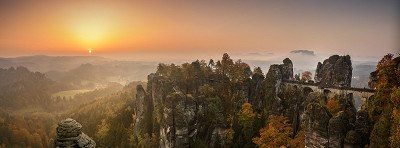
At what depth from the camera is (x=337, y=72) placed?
77.6 metres

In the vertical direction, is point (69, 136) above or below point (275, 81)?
above

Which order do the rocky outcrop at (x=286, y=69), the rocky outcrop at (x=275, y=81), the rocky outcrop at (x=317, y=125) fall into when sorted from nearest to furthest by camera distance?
the rocky outcrop at (x=317, y=125)
the rocky outcrop at (x=275, y=81)
the rocky outcrop at (x=286, y=69)

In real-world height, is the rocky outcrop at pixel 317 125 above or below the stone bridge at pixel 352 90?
below

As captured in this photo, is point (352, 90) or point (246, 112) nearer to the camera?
point (352, 90)

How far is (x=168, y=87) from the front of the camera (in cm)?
9375

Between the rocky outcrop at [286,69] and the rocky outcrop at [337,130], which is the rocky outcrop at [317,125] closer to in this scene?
the rocky outcrop at [337,130]

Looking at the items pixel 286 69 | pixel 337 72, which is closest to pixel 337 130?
pixel 337 72

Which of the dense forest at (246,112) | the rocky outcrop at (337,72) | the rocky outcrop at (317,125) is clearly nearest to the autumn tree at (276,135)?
the dense forest at (246,112)

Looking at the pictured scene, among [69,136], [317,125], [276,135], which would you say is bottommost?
[276,135]

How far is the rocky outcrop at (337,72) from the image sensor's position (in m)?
76.6

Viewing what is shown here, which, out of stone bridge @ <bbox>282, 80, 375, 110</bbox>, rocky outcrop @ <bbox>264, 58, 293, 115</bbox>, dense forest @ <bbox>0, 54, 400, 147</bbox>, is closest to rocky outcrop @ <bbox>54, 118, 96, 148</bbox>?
dense forest @ <bbox>0, 54, 400, 147</bbox>

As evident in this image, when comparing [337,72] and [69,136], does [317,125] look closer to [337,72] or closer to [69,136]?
[337,72]

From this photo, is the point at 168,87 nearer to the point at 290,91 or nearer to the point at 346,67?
the point at 290,91

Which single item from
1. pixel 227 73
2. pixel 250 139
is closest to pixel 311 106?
pixel 250 139
